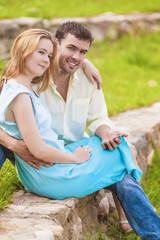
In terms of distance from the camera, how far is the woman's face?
2.22 meters

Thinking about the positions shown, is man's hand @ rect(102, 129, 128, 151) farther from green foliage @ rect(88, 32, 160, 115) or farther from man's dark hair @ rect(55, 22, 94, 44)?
green foliage @ rect(88, 32, 160, 115)

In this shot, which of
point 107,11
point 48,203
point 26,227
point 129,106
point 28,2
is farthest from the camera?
point 107,11

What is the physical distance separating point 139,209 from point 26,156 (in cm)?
77

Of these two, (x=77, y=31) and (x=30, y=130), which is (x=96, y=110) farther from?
(x=30, y=130)

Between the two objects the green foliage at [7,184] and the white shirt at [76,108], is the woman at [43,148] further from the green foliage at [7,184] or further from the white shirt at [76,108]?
the white shirt at [76,108]

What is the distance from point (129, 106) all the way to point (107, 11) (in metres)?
4.11

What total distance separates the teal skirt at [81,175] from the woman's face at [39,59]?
0.58m

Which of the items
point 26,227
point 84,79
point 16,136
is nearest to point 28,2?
point 84,79

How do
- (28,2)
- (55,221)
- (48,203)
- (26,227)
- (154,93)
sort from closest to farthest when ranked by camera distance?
1. (26,227)
2. (55,221)
3. (48,203)
4. (154,93)
5. (28,2)

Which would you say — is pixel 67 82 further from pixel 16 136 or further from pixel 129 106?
pixel 129 106

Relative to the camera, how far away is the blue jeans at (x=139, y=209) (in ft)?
Answer: 7.27

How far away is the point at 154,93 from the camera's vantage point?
6.04 meters

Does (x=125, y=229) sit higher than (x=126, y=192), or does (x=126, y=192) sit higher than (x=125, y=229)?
(x=126, y=192)

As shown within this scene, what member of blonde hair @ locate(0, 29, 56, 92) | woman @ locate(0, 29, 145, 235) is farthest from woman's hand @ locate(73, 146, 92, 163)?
blonde hair @ locate(0, 29, 56, 92)
